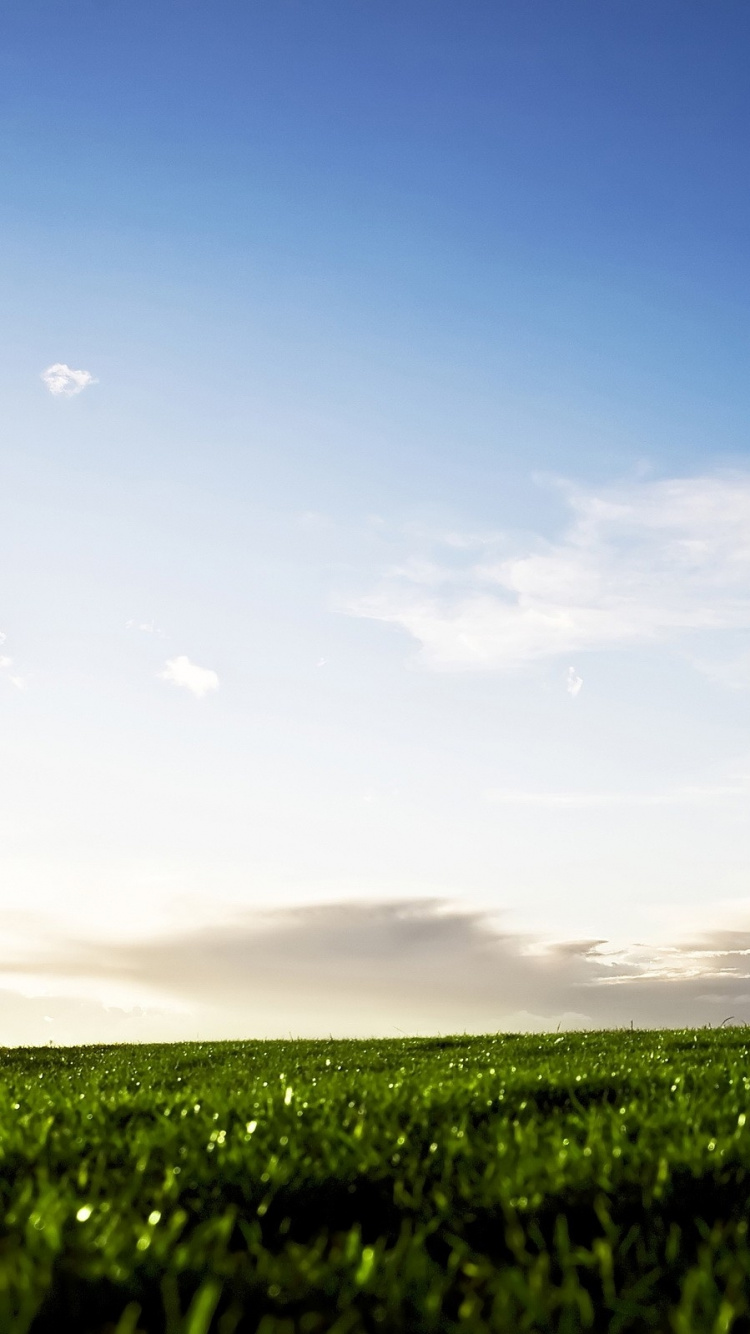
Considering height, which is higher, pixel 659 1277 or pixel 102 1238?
pixel 102 1238

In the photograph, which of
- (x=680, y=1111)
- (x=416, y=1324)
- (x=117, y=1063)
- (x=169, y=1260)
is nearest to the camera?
(x=416, y=1324)

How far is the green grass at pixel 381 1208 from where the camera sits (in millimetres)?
3629

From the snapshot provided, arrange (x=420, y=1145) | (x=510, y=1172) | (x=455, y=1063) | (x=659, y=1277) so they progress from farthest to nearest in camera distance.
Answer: (x=455, y=1063) < (x=420, y=1145) < (x=510, y=1172) < (x=659, y=1277)

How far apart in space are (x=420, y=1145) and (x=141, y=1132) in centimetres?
199

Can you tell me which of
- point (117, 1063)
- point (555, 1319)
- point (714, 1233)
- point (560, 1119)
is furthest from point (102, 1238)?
point (117, 1063)

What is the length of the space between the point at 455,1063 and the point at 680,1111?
6.53 metres

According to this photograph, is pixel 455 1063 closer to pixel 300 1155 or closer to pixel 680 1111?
pixel 680 1111

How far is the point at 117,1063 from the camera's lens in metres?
17.8

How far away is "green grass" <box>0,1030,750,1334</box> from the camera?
3629mm

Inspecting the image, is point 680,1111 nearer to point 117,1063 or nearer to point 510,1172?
point 510,1172

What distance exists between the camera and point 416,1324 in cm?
354

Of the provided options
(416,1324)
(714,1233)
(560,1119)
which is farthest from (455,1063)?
(416,1324)

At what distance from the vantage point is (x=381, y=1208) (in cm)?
544

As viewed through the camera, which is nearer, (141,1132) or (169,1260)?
(169,1260)
